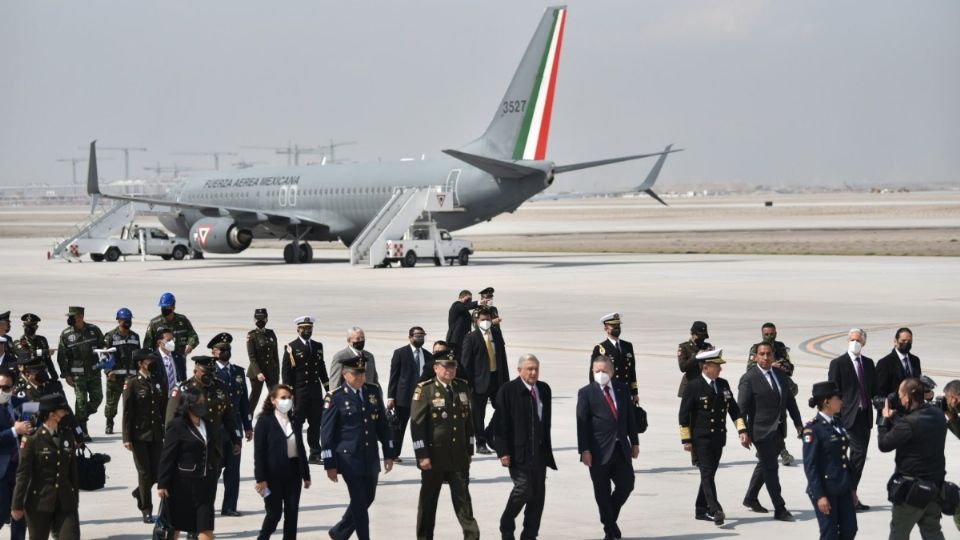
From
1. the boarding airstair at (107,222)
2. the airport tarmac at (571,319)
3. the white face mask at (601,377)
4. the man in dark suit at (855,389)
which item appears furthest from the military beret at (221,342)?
the boarding airstair at (107,222)

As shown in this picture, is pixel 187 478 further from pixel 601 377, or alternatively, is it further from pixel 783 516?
pixel 783 516

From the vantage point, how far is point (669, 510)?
46.6 ft

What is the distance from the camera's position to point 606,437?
43.9 ft

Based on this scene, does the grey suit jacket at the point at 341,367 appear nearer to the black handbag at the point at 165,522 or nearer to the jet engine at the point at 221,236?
the black handbag at the point at 165,522

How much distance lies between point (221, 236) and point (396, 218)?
402 inches

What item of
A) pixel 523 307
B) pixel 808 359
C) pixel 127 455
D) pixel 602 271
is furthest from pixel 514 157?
pixel 127 455

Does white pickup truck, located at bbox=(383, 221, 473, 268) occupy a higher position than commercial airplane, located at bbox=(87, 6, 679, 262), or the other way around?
commercial airplane, located at bbox=(87, 6, 679, 262)

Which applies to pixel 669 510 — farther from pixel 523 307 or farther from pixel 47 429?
pixel 523 307

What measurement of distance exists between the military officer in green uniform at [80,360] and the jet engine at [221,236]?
1840 inches

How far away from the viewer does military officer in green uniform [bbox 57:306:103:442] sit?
61.3 feet

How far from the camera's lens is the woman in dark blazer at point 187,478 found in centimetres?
1185

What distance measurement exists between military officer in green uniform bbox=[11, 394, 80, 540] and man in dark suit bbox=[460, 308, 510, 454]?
264 inches

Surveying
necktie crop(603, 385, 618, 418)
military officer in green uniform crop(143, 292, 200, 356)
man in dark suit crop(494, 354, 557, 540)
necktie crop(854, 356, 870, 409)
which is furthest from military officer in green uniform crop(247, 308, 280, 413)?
necktie crop(854, 356, 870, 409)

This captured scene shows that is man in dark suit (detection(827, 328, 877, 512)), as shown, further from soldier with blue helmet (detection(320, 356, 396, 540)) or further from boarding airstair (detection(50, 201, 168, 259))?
boarding airstair (detection(50, 201, 168, 259))
